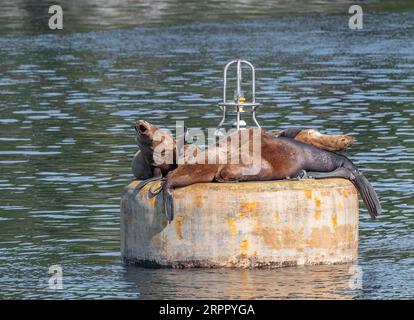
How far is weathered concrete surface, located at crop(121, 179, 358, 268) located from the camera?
16.3 metres

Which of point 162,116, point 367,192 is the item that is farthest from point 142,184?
point 162,116

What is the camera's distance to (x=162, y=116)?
31500 mm

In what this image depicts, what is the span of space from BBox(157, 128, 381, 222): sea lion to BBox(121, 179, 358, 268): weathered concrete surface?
15 centimetres

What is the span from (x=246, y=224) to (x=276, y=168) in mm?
800

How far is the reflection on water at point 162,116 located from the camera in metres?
16.7

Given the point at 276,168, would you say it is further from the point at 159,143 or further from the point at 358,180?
the point at 159,143

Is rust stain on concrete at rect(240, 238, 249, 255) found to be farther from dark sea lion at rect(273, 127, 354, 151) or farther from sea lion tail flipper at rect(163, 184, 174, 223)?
dark sea lion at rect(273, 127, 354, 151)

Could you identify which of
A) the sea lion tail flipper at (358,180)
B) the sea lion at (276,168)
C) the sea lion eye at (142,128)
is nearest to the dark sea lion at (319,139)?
the sea lion at (276,168)

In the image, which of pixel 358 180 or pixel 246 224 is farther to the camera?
pixel 358 180

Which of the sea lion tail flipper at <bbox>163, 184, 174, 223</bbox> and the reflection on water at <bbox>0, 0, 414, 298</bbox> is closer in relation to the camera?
the sea lion tail flipper at <bbox>163, 184, 174, 223</bbox>

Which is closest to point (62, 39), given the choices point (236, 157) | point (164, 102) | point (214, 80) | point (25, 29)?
point (25, 29)

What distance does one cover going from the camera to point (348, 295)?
15961 millimetres

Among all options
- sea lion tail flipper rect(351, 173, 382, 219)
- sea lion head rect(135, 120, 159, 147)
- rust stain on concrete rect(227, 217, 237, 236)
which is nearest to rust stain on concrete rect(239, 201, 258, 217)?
rust stain on concrete rect(227, 217, 237, 236)

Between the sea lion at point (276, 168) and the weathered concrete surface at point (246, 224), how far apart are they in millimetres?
151
